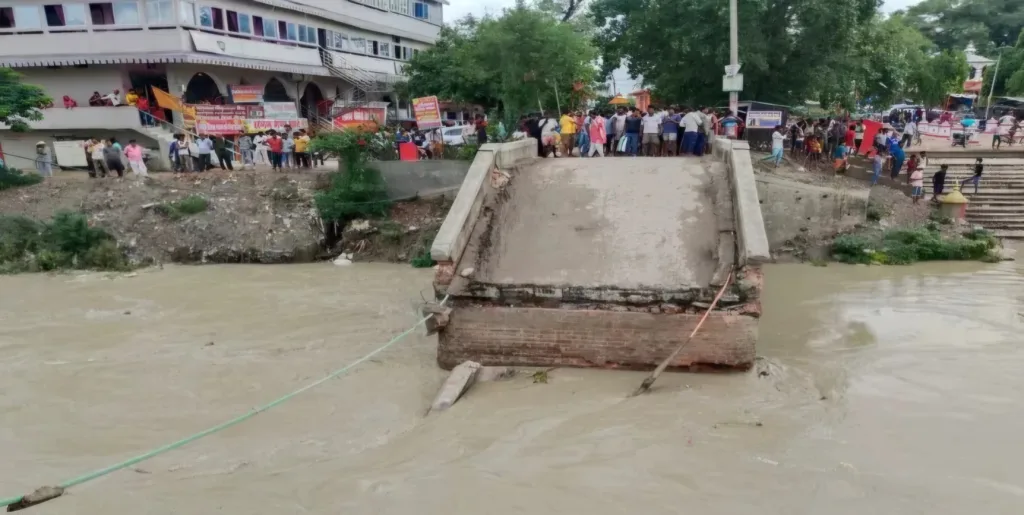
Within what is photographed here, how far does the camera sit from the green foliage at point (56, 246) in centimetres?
1458

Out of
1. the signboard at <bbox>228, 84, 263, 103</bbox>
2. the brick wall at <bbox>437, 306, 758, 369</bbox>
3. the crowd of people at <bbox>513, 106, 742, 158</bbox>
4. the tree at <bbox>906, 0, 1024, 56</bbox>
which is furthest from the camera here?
the tree at <bbox>906, 0, 1024, 56</bbox>

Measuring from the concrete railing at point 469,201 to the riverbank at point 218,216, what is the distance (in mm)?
4837

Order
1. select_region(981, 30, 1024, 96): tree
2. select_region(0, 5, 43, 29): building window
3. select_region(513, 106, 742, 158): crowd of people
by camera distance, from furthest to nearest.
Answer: select_region(981, 30, 1024, 96): tree → select_region(0, 5, 43, 29): building window → select_region(513, 106, 742, 158): crowd of people

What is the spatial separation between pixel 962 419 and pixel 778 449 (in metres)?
2.15

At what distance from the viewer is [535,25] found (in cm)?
1689

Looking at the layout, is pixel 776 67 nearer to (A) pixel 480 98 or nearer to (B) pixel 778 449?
(A) pixel 480 98

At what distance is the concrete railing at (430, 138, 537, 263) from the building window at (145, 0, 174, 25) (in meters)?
15.9

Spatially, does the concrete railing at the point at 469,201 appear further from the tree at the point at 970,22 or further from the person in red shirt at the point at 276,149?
the tree at the point at 970,22

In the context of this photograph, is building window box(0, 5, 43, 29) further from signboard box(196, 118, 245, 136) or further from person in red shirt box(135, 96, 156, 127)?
signboard box(196, 118, 245, 136)

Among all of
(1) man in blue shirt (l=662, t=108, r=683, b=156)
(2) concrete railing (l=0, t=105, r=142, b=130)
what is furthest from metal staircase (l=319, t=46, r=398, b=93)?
(1) man in blue shirt (l=662, t=108, r=683, b=156)

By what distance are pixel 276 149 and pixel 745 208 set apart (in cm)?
1359

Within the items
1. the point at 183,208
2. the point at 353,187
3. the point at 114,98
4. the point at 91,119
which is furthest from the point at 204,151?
the point at 91,119

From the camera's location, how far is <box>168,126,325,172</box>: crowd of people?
18.0 m

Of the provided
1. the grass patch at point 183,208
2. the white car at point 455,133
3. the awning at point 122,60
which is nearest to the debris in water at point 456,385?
the grass patch at point 183,208
